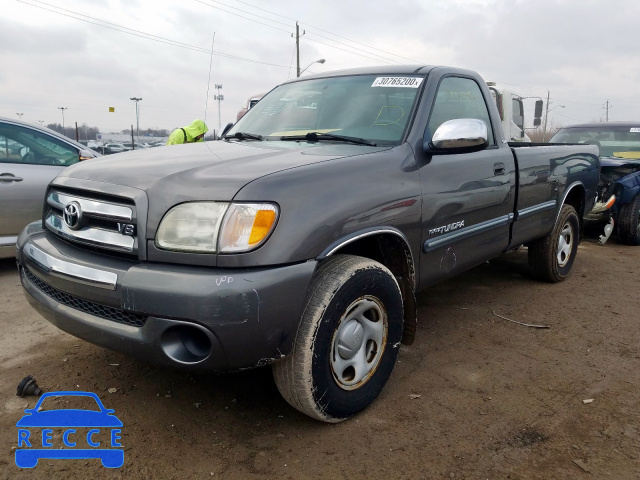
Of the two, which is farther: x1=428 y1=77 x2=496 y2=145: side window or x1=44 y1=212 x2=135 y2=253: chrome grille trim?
x1=428 y1=77 x2=496 y2=145: side window

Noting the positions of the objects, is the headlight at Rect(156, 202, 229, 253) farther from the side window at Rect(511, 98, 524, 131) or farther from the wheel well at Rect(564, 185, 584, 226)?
the side window at Rect(511, 98, 524, 131)

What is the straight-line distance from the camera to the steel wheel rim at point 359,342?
2.39m

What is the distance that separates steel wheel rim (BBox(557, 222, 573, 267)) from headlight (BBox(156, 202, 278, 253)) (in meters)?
3.69

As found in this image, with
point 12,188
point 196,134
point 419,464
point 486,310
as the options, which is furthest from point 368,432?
point 196,134

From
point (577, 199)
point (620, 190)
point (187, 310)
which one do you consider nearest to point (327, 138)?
point (187, 310)

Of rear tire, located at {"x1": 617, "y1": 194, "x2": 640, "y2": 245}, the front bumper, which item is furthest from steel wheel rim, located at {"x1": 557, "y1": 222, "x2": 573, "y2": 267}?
the front bumper

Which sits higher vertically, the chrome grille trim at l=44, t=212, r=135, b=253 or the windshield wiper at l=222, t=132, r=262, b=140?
the windshield wiper at l=222, t=132, r=262, b=140

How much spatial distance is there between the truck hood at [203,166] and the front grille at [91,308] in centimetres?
52

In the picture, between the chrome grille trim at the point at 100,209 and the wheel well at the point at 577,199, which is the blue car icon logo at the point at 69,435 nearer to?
the chrome grille trim at the point at 100,209

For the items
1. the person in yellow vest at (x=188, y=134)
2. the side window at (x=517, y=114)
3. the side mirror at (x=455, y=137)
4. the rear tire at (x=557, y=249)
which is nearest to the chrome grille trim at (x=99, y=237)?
the side mirror at (x=455, y=137)

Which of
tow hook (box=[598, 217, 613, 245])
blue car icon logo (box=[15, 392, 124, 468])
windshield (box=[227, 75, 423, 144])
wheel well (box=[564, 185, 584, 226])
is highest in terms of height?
windshield (box=[227, 75, 423, 144])

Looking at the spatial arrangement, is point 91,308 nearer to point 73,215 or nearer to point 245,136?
point 73,215

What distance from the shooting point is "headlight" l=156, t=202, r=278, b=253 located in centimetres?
202

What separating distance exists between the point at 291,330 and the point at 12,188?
12.9 ft
